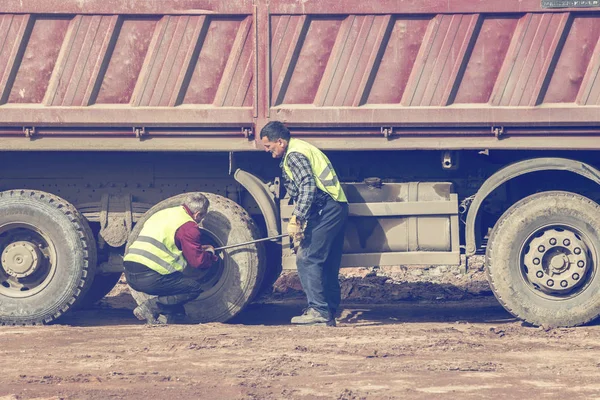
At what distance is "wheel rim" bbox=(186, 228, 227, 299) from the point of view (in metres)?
9.30

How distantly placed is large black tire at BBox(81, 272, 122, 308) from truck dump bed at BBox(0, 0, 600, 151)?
1738mm

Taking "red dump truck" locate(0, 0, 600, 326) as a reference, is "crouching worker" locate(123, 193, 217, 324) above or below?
below

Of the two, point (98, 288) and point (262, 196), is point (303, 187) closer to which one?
point (262, 196)

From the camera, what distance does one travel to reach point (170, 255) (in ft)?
29.9

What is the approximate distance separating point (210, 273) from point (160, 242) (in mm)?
577

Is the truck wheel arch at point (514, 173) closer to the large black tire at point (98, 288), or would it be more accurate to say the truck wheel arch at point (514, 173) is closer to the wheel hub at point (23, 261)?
the large black tire at point (98, 288)

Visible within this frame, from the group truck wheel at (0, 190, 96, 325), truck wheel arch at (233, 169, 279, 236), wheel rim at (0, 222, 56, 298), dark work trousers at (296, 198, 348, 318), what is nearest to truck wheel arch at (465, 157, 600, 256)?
dark work trousers at (296, 198, 348, 318)

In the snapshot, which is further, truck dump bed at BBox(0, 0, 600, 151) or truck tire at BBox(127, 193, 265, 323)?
truck tire at BBox(127, 193, 265, 323)

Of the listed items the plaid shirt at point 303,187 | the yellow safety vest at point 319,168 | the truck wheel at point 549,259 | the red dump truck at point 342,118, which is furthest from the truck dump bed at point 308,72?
the truck wheel at point 549,259

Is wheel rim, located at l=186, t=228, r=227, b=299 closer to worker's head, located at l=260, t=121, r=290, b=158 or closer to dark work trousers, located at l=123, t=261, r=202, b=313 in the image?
dark work trousers, located at l=123, t=261, r=202, b=313

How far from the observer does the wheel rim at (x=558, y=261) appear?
8.95 meters

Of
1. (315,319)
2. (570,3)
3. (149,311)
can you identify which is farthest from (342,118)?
(149,311)

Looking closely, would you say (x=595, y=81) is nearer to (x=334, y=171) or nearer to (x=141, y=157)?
(x=334, y=171)

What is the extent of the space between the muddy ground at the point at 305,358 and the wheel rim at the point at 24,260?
0.40 m
